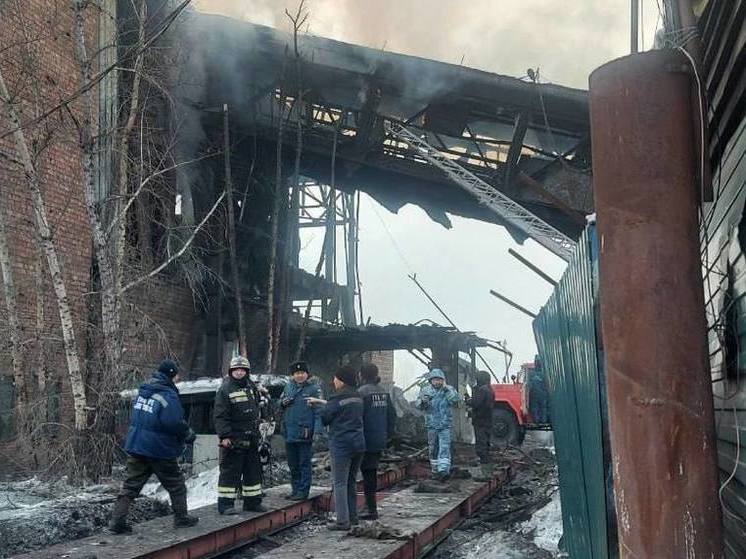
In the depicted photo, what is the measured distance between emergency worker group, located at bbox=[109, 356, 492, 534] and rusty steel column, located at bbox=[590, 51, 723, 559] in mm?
4693

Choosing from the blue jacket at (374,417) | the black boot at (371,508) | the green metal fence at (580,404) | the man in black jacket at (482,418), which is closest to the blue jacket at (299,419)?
the blue jacket at (374,417)

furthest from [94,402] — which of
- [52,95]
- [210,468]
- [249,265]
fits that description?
[249,265]

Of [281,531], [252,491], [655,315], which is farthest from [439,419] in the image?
[655,315]

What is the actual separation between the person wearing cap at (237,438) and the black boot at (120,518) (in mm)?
1139

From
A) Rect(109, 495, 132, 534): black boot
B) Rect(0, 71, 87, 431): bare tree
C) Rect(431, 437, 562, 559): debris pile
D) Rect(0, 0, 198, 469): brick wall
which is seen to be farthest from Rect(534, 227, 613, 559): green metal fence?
Rect(0, 0, 198, 469): brick wall

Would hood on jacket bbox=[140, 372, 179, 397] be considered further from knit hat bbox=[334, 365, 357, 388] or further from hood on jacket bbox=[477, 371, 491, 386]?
hood on jacket bbox=[477, 371, 491, 386]

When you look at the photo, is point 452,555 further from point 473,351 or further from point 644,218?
point 473,351

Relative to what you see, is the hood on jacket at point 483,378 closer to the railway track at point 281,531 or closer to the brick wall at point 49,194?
the railway track at point 281,531

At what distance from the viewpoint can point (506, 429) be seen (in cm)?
1739

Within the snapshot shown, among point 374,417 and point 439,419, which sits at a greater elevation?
point 374,417

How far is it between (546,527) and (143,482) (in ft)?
13.8

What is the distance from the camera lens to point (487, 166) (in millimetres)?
15078

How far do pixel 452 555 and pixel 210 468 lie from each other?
4.61 meters

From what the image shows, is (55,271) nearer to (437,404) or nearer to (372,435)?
(372,435)
